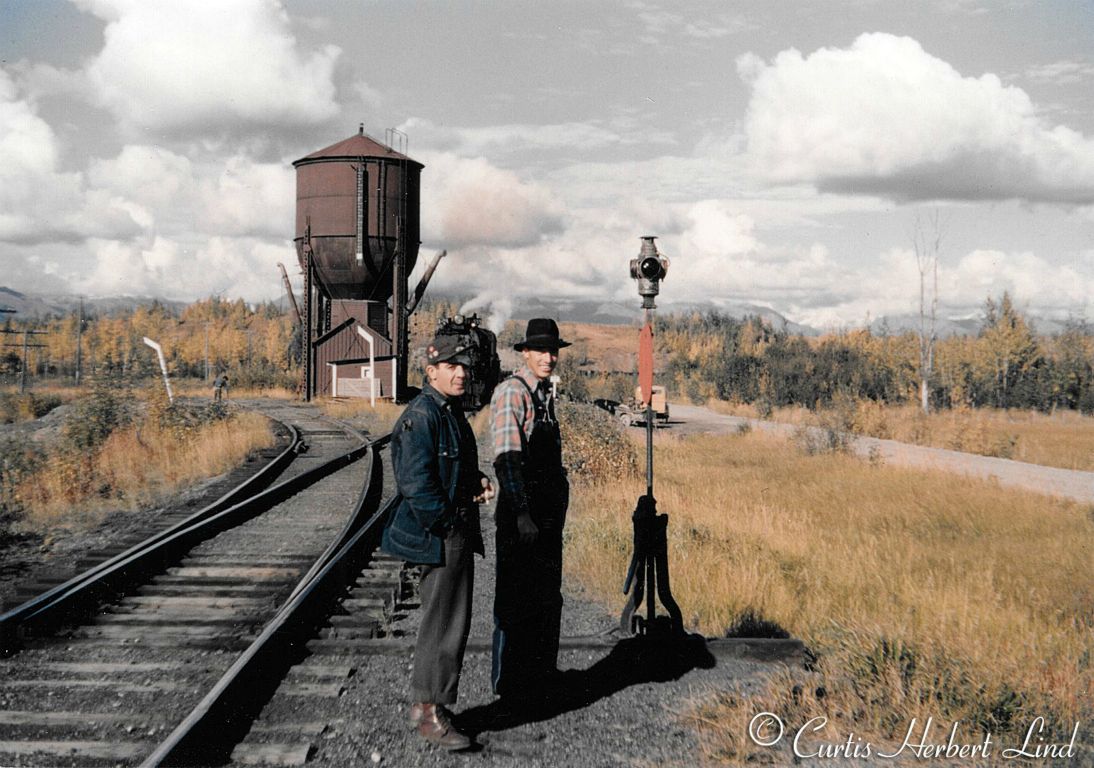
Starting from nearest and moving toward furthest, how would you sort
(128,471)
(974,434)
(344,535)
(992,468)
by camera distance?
(344,535)
(128,471)
(992,468)
(974,434)

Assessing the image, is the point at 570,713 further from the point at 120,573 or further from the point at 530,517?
the point at 120,573

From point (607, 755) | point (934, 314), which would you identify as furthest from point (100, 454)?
point (934, 314)

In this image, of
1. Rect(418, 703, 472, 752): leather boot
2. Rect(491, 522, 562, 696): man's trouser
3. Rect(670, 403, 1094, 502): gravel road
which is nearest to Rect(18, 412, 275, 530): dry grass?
Rect(491, 522, 562, 696): man's trouser

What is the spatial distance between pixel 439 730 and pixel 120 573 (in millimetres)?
3955

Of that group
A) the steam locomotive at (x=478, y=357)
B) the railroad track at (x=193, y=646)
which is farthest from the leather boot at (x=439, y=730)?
the steam locomotive at (x=478, y=357)

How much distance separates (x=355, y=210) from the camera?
118 feet

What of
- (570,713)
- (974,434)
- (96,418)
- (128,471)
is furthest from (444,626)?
(974,434)

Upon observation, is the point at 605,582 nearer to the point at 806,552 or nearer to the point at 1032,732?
the point at 806,552

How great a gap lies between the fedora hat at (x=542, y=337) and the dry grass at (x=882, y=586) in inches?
78.9

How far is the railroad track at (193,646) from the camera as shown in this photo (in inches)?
157

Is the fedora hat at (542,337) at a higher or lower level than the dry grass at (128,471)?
higher

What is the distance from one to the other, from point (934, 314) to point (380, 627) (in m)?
35.5

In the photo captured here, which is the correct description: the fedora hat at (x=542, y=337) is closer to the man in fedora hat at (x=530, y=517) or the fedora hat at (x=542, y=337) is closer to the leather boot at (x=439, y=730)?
the man in fedora hat at (x=530, y=517)

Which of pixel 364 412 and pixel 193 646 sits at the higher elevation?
pixel 193 646
